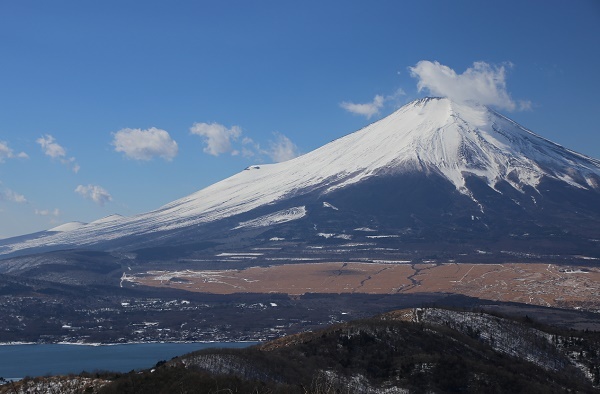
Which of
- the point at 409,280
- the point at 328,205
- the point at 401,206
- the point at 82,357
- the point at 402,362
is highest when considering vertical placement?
the point at 328,205

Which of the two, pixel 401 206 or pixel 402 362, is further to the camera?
pixel 401 206

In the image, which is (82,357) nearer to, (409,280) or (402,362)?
(402,362)

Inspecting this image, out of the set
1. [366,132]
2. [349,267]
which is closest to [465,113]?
[366,132]

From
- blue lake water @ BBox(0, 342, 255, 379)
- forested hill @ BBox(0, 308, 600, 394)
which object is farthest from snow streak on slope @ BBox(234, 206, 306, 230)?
forested hill @ BBox(0, 308, 600, 394)

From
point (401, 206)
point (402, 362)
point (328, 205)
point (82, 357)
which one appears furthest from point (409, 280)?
point (402, 362)

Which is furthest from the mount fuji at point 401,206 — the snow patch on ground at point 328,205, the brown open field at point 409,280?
the brown open field at point 409,280

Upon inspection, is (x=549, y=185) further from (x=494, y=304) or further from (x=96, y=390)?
(x=96, y=390)
